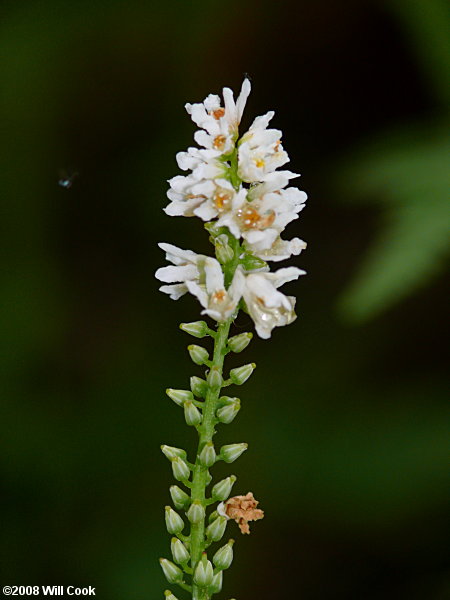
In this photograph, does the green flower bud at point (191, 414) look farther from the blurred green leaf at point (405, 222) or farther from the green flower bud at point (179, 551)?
the blurred green leaf at point (405, 222)

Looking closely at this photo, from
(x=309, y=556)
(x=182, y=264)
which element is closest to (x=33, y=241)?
(x=309, y=556)

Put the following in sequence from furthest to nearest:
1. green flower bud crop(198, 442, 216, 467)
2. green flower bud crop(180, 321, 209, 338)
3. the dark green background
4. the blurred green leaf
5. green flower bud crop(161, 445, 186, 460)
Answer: the dark green background < the blurred green leaf < green flower bud crop(180, 321, 209, 338) < green flower bud crop(161, 445, 186, 460) < green flower bud crop(198, 442, 216, 467)

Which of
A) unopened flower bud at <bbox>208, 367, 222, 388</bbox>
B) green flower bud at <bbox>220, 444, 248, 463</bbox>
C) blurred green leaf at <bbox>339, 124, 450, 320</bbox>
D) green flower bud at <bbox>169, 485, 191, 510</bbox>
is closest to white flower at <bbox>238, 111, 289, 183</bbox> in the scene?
unopened flower bud at <bbox>208, 367, 222, 388</bbox>

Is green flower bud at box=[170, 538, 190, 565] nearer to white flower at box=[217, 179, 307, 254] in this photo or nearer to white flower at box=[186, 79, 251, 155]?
white flower at box=[217, 179, 307, 254]

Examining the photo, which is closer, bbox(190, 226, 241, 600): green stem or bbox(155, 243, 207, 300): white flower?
bbox(190, 226, 241, 600): green stem

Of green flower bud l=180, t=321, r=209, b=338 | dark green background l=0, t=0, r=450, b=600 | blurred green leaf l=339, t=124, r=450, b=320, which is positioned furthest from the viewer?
dark green background l=0, t=0, r=450, b=600

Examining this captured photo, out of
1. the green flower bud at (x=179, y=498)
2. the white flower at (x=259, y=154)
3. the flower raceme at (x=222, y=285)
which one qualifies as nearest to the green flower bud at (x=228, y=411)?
the flower raceme at (x=222, y=285)

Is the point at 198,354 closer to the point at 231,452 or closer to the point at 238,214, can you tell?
the point at 231,452
